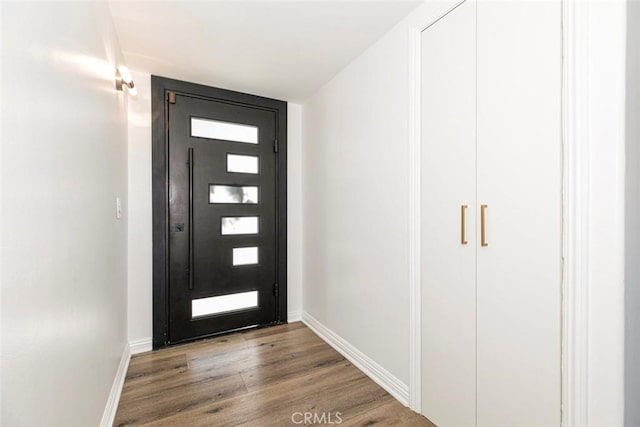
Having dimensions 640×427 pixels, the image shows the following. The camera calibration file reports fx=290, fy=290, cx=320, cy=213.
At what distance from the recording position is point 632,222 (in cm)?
97

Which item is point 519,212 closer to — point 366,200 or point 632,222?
point 632,222

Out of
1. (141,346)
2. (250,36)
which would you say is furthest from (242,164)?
(141,346)

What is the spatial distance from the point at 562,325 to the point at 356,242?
1.35m

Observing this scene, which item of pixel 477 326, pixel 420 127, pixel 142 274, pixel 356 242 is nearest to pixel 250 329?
pixel 142 274

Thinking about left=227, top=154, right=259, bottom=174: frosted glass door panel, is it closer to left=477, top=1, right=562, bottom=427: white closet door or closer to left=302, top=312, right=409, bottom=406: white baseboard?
left=302, top=312, right=409, bottom=406: white baseboard

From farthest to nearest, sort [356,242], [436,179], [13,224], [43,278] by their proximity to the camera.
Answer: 1. [356,242]
2. [436,179]
3. [43,278]
4. [13,224]

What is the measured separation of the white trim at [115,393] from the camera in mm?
1541

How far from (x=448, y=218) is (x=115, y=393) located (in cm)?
222

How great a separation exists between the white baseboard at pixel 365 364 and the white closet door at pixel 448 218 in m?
0.17

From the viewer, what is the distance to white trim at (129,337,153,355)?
94.8 inches

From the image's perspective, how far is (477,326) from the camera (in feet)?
4.61

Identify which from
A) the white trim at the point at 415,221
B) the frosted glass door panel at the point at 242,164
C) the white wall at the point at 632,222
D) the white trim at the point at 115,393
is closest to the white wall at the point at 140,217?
the white trim at the point at 115,393

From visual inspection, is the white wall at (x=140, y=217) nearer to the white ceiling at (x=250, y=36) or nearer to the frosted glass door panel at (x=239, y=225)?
the white ceiling at (x=250, y=36)

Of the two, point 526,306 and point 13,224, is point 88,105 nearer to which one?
point 13,224
